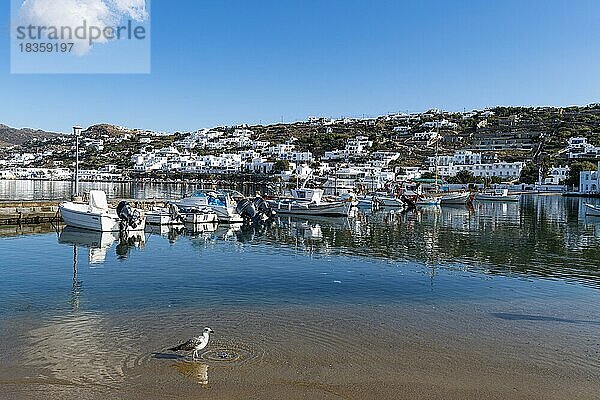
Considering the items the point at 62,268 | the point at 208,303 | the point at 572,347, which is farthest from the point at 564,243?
the point at 62,268

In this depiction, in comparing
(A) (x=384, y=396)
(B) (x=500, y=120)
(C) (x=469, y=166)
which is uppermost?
(B) (x=500, y=120)

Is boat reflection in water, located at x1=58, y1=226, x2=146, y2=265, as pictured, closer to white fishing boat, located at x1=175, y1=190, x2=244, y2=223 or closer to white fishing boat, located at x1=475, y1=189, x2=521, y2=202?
white fishing boat, located at x1=175, y1=190, x2=244, y2=223

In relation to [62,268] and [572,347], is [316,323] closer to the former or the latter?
[572,347]

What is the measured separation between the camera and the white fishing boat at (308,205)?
42562 mm

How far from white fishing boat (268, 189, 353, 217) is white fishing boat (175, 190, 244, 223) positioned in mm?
7866

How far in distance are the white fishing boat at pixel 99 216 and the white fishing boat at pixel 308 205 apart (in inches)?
665

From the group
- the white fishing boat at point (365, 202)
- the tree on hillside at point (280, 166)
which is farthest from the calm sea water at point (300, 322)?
the tree on hillside at point (280, 166)

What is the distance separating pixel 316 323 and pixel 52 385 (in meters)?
5.00

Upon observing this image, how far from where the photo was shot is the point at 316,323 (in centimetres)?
1095

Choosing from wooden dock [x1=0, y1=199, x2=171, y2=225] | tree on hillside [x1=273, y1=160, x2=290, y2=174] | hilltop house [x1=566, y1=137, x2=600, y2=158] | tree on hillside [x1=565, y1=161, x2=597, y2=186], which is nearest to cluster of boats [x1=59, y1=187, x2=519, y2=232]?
wooden dock [x1=0, y1=199, x2=171, y2=225]

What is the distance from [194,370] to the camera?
8.15 metres

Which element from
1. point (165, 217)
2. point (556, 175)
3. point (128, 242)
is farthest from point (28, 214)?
point (556, 175)

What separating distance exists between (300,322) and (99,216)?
1907cm

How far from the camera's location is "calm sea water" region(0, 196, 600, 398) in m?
7.86
